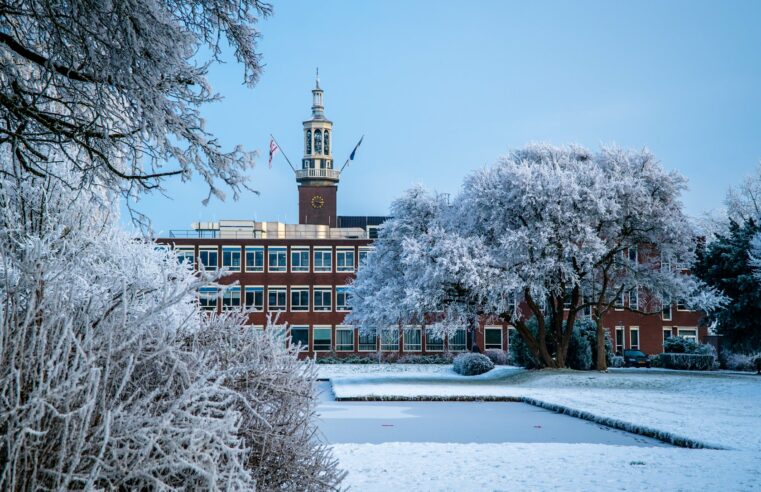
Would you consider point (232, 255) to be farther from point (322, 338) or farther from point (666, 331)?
point (666, 331)

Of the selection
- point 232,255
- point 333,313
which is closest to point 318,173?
point 232,255

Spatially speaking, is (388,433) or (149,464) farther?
(388,433)

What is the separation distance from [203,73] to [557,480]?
665 centimetres

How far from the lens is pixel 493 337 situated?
6544 centimetres

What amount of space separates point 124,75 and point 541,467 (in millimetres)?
7285

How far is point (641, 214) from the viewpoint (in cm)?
3616

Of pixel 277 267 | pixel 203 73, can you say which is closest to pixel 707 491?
pixel 203 73

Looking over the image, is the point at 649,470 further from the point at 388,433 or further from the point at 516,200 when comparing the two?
the point at 516,200

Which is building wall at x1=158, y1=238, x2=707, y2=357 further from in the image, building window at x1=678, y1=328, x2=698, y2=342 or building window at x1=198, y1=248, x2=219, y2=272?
building window at x1=198, y1=248, x2=219, y2=272

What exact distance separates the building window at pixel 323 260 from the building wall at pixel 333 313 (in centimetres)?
24

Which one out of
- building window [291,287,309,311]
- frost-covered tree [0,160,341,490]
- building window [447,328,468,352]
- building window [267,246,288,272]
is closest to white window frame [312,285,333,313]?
building window [291,287,309,311]

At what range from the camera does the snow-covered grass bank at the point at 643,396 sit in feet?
52.6

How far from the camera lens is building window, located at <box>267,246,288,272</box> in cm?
6607

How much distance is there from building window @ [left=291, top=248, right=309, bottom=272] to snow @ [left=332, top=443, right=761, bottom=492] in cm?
5299
